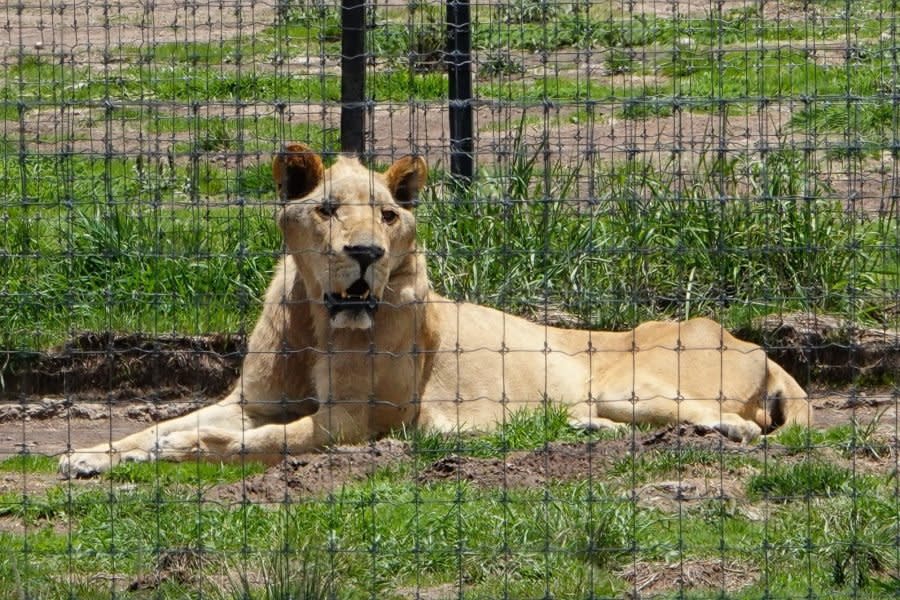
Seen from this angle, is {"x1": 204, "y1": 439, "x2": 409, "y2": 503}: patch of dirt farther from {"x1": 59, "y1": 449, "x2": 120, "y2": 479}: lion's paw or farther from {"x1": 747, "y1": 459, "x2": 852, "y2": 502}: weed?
{"x1": 747, "y1": 459, "x2": 852, "y2": 502}: weed

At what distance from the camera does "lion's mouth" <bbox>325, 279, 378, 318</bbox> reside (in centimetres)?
792

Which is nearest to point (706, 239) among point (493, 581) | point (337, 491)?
point (337, 491)

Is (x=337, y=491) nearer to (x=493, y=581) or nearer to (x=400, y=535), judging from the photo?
(x=400, y=535)

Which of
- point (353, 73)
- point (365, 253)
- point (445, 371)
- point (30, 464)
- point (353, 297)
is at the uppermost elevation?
point (353, 73)

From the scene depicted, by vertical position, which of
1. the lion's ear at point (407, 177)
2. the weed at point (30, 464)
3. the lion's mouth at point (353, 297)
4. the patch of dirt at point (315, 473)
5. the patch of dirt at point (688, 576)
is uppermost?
the lion's ear at point (407, 177)

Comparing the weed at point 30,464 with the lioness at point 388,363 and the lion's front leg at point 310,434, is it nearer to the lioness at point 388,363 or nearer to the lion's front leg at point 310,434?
the lioness at point 388,363

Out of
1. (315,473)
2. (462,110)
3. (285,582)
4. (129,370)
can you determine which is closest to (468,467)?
(315,473)

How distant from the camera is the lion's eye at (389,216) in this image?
800 centimetres

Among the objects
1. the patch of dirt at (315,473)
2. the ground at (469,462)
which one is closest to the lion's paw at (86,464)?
the ground at (469,462)

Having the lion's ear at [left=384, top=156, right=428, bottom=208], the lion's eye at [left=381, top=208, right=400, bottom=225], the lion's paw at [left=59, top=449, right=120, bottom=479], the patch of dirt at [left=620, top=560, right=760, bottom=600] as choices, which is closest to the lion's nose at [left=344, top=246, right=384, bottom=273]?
the lion's eye at [left=381, top=208, right=400, bottom=225]

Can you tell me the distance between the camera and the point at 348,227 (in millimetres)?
7809

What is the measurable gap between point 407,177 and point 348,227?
0.52 m

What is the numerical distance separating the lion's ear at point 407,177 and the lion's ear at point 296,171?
41cm

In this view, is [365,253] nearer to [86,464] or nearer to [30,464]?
[86,464]
